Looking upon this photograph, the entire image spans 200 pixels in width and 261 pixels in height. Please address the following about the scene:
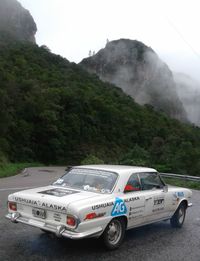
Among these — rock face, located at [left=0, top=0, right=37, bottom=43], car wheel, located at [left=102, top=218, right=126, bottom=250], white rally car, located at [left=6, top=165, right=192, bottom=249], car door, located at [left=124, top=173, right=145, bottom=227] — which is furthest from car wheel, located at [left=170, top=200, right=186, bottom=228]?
rock face, located at [left=0, top=0, right=37, bottom=43]

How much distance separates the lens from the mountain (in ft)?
530

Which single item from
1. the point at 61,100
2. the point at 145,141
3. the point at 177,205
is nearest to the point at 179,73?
the point at 145,141

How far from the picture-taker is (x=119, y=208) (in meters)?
6.21

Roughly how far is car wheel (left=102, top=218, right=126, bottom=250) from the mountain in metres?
156

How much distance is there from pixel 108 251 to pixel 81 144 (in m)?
51.4

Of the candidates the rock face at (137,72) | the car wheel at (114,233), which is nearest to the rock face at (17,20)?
the rock face at (137,72)

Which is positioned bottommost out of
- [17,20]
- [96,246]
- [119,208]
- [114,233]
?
[96,246]

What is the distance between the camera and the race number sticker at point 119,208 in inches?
240

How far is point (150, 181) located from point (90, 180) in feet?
5.04

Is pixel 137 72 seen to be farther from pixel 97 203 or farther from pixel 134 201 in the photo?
pixel 97 203

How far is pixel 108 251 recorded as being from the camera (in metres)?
5.99

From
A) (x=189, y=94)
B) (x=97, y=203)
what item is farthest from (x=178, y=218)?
(x=189, y=94)

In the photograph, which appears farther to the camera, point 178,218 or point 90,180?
point 178,218

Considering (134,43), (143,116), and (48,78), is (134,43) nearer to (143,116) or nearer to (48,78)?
(143,116)
